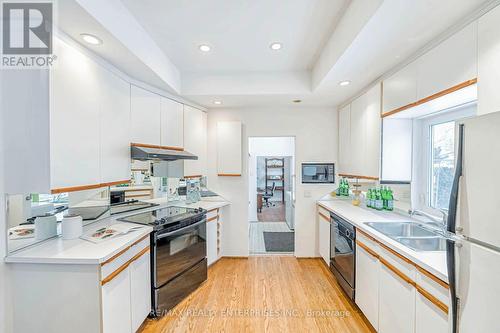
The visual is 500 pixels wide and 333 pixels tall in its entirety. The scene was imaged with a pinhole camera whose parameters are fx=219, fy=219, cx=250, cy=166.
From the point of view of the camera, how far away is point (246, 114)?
349 cm

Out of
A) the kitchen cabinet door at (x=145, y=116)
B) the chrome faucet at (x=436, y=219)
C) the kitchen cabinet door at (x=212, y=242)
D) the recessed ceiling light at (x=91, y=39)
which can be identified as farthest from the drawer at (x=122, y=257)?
the chrome faucet at (x=436, y=219)

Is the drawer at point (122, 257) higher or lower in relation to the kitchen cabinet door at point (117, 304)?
higher

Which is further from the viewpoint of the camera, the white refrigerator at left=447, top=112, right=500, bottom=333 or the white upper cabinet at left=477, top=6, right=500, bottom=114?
the white upper cabinet at left=477, top=6, right=500, bottom=114

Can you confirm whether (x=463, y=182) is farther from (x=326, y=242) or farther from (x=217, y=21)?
(x=326, y=242)

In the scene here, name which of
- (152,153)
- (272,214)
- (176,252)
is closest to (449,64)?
(152,153)

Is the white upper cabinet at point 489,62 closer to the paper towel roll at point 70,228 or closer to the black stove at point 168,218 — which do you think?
the black stove at point 168,218

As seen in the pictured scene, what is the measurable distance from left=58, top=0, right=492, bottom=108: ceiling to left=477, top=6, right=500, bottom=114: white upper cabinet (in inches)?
6.0

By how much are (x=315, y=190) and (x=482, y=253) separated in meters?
2.57

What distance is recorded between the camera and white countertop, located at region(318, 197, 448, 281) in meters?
1.26

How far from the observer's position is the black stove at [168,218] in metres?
2.17

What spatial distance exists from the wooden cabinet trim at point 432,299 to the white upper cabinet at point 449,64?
4.24ft

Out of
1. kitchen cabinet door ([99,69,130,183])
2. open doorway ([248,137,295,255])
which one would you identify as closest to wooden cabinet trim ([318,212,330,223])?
open doorway ([248,137,295,255])

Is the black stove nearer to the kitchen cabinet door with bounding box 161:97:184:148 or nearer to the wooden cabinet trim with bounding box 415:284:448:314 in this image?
the kitchen cabinet door with bounding box 161:97:184:148

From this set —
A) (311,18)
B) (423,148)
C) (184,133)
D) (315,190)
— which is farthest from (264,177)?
(311,18)
